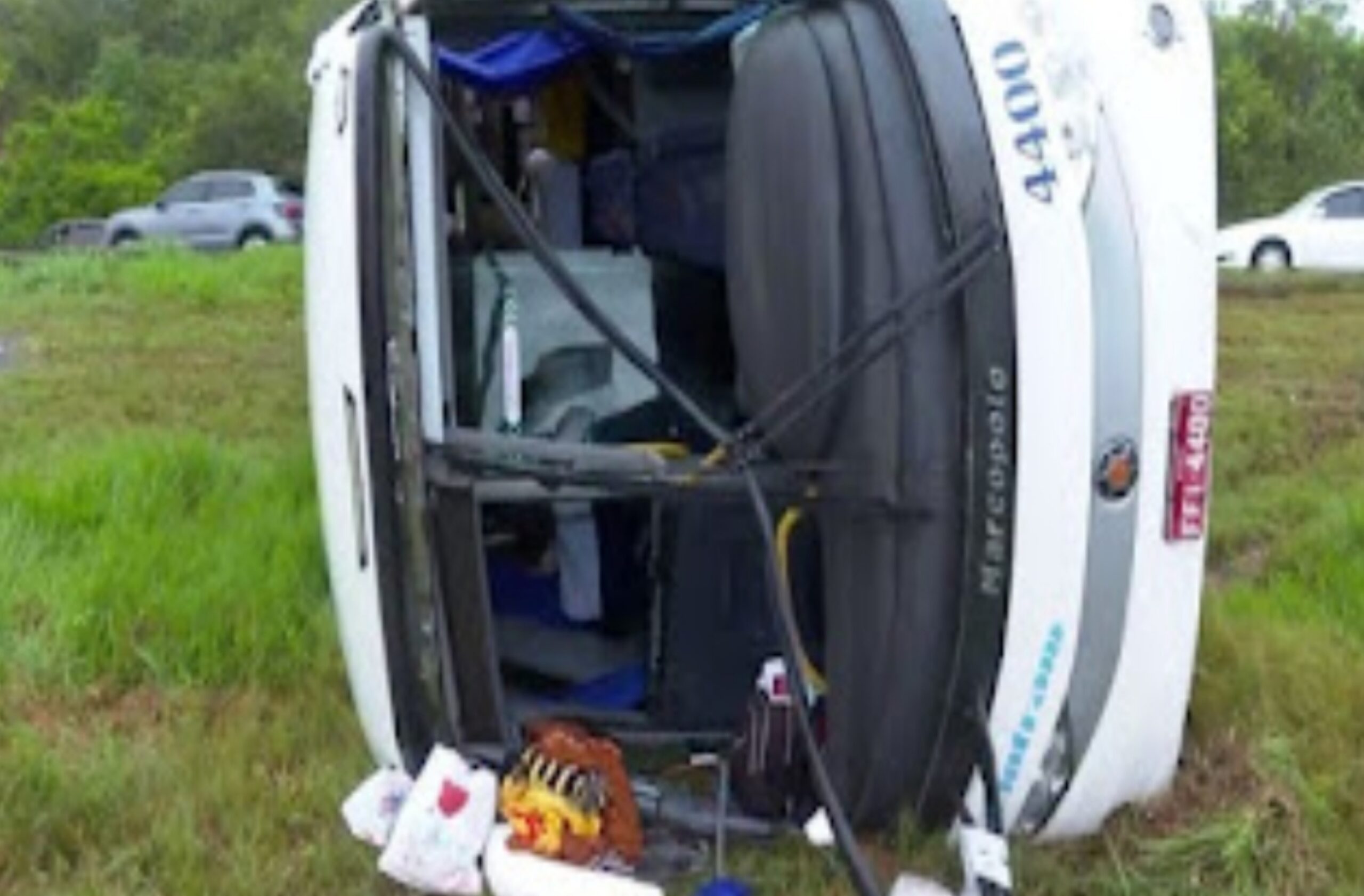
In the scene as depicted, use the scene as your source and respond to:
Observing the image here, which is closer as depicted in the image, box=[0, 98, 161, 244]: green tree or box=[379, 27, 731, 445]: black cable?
box=[379, 27, 731, 445]: black cable

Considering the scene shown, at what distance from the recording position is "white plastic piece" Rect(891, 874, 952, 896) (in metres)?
2.46

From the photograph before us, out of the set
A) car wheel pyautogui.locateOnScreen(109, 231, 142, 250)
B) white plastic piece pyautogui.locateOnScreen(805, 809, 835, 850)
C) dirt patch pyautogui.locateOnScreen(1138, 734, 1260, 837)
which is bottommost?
dirt patch pyautogui.locateOnScreen(1138, 734, 1260, 837)

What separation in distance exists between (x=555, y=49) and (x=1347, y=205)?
55.0 ft

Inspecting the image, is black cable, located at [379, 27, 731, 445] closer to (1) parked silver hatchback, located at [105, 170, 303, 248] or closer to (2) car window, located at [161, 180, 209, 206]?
(1) parked silver hatchback, located at [105, 170, 303, 248]

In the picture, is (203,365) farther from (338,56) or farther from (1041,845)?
(1041,845)

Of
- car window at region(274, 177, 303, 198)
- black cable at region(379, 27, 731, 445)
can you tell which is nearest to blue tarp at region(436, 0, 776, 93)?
black cable at region(379, 27, 731, 445)

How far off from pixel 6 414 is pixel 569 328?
400 cm

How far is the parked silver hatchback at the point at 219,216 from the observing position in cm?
2388

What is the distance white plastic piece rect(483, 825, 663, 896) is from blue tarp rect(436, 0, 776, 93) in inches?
61.1

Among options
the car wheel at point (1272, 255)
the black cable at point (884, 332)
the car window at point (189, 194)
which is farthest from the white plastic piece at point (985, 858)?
the car window at point (189, 194)

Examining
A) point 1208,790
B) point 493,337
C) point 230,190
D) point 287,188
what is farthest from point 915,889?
point 287,188

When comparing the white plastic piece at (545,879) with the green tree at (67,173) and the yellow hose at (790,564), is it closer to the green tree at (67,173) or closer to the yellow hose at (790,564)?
the yellow hose at (790,564)

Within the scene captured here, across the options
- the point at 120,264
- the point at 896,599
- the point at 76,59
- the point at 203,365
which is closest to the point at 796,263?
the point at 896,599

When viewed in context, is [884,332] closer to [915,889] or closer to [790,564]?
[790,564]
